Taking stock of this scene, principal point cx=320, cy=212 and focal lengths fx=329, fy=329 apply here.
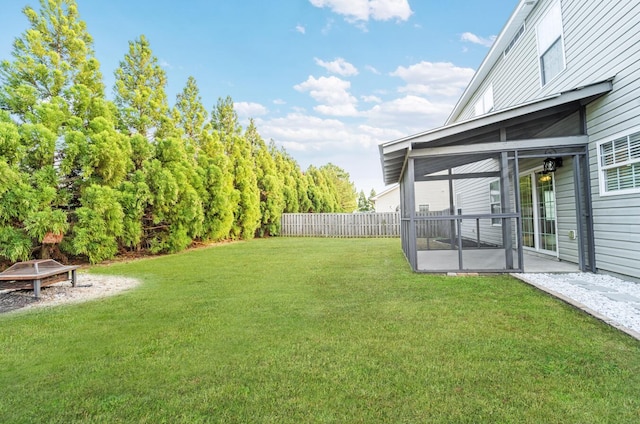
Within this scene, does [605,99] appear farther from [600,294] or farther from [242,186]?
[242,186]

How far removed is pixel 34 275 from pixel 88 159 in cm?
391

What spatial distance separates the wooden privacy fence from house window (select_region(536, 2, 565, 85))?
10135mm

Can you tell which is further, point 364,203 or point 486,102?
point 364,203

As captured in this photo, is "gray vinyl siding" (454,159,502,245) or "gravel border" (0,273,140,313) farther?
"gray vinyl siding" (454,159,502,245)

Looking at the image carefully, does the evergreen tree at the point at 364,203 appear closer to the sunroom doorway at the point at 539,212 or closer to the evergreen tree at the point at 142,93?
the evergreen tree at the point at 142,93

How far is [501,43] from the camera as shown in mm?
9078

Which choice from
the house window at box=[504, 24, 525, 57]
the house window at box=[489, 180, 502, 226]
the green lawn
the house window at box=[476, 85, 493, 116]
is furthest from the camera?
the house window at box=[476, 85, 493, 116]

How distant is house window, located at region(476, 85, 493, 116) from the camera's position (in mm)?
10798

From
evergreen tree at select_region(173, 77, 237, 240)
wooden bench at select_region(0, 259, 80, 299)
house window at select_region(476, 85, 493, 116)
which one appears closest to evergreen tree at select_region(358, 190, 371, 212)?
evergreen tree at select_region(173, 77, 237, 240)

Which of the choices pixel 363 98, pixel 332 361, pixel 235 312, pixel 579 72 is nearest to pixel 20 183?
pixel 235 312

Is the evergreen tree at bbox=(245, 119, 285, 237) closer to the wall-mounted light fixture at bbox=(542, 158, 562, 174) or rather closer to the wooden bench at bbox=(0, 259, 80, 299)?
the wooden bench at bbox=(0, 259, 80, 299)

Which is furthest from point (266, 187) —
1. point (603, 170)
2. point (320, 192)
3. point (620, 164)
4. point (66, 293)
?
point (620, 164)

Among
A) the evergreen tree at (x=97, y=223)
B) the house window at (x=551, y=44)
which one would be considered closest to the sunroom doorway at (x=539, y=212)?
the house window at (x=551, y=44)

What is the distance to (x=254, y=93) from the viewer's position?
17.7m
